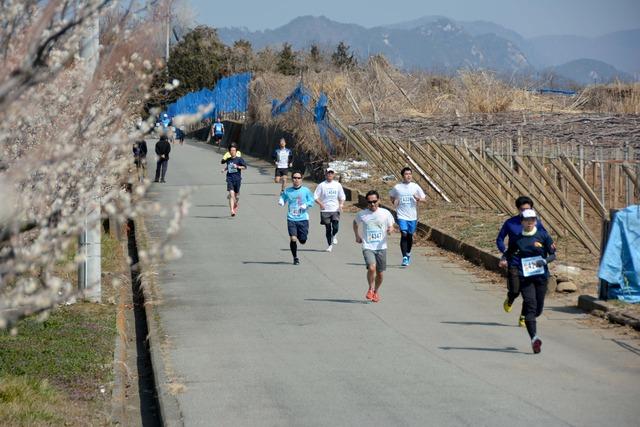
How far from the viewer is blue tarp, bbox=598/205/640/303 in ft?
46.4

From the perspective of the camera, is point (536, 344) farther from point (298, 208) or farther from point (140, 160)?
point (298, 208)

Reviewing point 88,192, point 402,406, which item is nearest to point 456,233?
point 402,406

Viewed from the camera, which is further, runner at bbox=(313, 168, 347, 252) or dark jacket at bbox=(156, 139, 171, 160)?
dark jacket at bbox=(156, 139, 171, 160)

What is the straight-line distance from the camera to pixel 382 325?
13.3 m

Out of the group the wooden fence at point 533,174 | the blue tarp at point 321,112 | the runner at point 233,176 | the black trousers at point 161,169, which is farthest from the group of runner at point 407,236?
the blue tarp at point 321,112

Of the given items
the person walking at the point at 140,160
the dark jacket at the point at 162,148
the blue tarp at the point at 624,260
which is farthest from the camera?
the dark jacket at the point at 162,148

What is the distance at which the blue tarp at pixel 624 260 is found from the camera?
46.4ft

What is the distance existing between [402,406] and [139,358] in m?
4.36

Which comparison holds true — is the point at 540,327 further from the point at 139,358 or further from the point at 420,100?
the point at 420,100

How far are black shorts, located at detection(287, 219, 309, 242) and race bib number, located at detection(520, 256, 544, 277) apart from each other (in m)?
7.09

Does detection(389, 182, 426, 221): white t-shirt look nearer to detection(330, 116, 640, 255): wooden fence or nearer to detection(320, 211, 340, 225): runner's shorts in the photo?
detection(320, 211, 340, 225): runner's shorts

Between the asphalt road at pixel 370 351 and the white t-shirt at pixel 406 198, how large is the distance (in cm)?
97

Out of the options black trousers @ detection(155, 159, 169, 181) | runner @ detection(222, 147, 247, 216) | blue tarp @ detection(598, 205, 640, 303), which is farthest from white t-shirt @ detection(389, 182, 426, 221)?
black trousers @ detection(155, 159, 169, 181)

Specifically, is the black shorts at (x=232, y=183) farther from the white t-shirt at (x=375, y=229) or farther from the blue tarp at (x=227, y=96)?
the blue tarp at (x=227, y=96)
